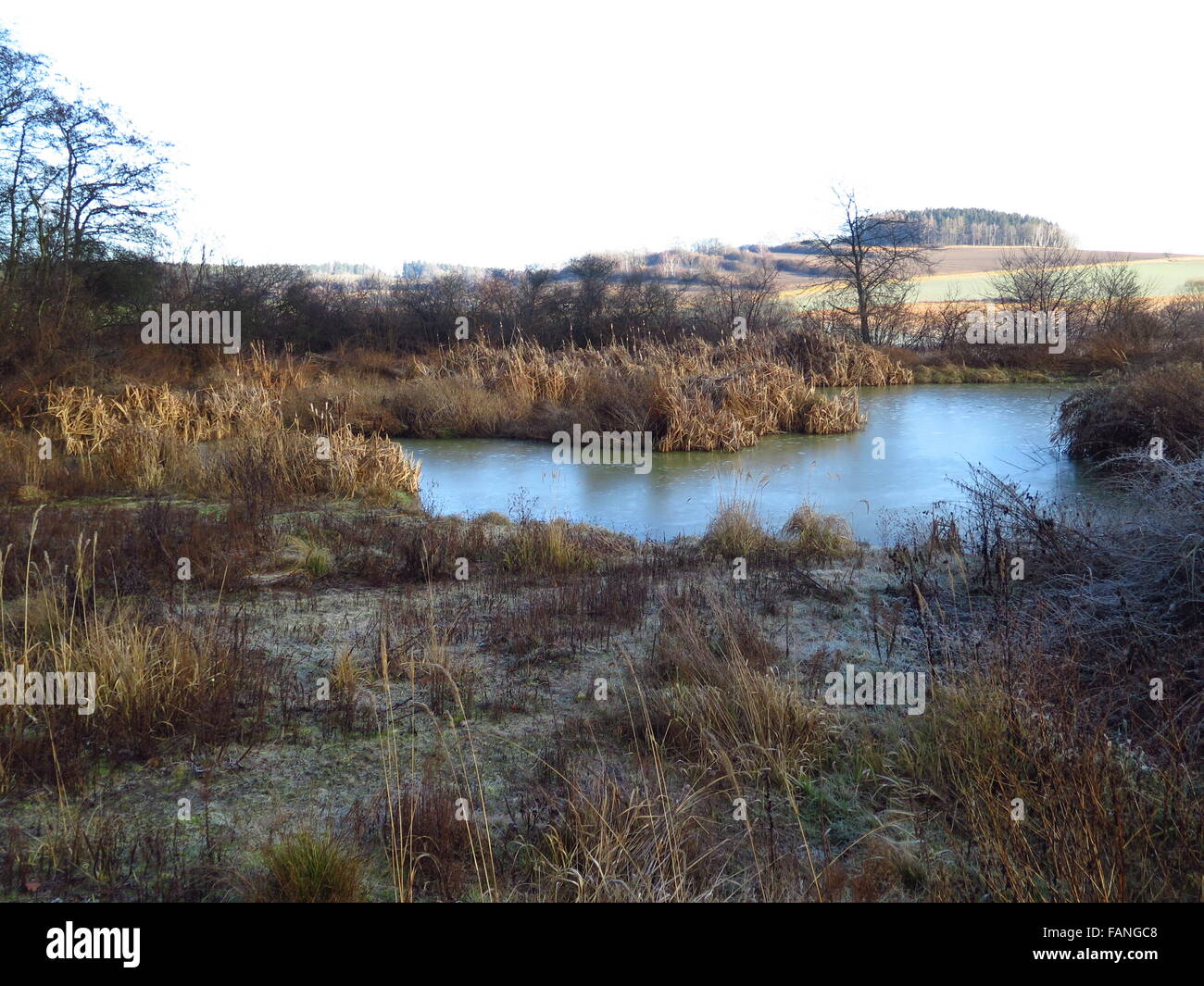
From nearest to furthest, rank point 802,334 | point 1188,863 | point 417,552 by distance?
point 1188,863 → point 417,552 → point 802,334

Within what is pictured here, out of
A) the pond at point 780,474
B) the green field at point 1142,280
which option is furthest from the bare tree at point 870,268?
the green field at point 1142,280

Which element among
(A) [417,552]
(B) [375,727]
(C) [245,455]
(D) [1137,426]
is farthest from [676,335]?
(B) [375,727]

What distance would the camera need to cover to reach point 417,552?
23.7 feet

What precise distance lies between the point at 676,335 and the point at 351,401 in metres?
9.75

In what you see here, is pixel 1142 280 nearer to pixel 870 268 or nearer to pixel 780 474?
pixel 870 268

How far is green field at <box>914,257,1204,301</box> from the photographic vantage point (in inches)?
2189

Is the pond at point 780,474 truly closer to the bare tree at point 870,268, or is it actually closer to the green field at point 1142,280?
the bare tree at point 870,268

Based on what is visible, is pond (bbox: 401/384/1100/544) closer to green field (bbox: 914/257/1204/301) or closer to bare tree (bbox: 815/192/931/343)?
bare tree (bbox: 815/192/931/343)

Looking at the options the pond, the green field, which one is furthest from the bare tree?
the green field

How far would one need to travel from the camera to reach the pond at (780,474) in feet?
33.9

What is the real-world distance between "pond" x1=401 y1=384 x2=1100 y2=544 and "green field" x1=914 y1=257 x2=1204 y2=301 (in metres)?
38.9

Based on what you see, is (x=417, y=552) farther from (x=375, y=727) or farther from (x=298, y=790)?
(x=298, y=790)

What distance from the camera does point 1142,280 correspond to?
2307 inches

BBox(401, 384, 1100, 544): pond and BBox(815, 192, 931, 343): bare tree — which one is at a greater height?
BBox(815, 192, 931, 343): bare tree
